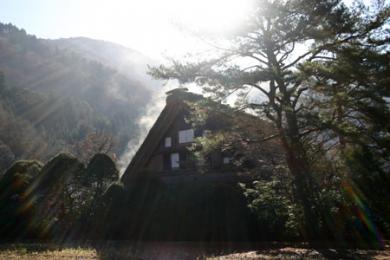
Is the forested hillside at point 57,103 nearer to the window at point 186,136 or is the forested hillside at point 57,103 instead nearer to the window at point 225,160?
the window at point 186,136

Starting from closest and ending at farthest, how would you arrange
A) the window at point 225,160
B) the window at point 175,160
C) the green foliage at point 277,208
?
the green foliage at point 277,208, the window at point 225,160, the window at point 175,160

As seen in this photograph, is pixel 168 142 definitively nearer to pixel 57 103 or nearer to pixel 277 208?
pixel 277 208

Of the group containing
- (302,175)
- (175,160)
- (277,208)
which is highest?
(175,160)

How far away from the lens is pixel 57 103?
7625cm

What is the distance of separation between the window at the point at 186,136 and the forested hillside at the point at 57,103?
21.9 m

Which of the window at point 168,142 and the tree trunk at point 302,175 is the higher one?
the window at point 168,142

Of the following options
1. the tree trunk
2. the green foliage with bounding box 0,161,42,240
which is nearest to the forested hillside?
the green foliage with bounding box 0,161,42,240

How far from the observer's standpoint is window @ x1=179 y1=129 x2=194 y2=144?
20.6 metres

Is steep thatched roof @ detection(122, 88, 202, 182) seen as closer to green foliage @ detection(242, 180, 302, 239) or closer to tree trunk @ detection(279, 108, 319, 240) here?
green foliage @ detection(242, 180, 302, 239)

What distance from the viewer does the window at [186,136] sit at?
20.6m

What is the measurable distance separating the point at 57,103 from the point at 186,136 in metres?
61.9

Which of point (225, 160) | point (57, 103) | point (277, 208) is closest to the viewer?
point (277, 208)

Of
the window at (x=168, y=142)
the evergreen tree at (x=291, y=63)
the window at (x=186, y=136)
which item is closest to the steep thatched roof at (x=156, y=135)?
the window at (x=168, y=142)

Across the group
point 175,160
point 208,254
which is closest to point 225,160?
point 175,160
